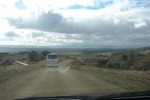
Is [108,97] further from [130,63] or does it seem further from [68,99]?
[130,63]

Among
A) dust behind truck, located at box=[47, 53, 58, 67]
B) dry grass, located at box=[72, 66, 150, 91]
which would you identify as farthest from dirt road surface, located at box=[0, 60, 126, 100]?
dust behind truck, located at box=[47, 53, 58, 67]

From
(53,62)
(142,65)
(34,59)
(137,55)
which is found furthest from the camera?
(34,59)

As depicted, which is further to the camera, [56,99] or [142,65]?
[142,65]

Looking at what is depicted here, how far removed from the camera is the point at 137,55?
5828 cm

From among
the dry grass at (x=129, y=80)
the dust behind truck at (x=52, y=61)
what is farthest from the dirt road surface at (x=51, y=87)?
the dust behind truck at (x=52, y=61)

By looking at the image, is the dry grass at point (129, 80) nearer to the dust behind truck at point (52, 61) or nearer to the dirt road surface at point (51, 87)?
the dirt road surface at point (51, 87)

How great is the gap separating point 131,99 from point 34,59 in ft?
273

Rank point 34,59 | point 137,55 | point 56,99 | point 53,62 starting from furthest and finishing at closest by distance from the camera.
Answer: point 34,59 < point 137,55 < point 53,62 < point 56,99

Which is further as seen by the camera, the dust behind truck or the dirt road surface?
the dust behind truck

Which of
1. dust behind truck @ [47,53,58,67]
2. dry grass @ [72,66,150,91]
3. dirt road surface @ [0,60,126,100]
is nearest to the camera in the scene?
dirt road surface @ [0,60,126,100]

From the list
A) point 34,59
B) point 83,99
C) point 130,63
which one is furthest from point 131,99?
point 34,59

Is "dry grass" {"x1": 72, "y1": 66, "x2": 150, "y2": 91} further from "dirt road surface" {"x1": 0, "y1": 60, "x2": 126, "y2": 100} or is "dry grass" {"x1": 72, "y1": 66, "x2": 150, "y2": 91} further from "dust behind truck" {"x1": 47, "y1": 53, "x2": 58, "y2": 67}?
"dust behind truck" {"x1": 47, "y1": 53, "x2": 58, "y2": 67}

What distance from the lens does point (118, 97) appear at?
5.68 metres

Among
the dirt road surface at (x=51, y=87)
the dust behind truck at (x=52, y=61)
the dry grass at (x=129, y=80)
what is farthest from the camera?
the dust behind truck at (x=52, y=61)
